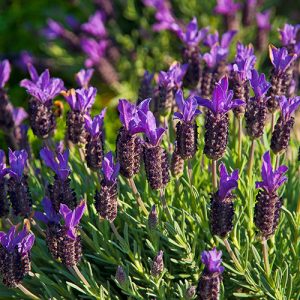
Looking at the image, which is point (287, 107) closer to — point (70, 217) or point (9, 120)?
point (70, 217)

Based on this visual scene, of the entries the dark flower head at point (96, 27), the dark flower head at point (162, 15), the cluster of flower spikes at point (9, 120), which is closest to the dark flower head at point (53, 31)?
the dark flower head at point (96, 27)

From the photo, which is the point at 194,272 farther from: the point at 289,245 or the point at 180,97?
the point at 180,97

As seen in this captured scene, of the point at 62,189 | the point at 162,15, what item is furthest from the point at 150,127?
the point at 162,15

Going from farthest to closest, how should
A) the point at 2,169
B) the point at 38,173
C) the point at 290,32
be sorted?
the point at 38,173, the point at 290,32, the point at 2,169

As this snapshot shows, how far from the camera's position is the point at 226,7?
3783mm

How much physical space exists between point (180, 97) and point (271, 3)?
305 centimetres

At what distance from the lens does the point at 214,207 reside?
5.32 feet

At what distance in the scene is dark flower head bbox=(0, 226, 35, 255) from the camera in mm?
1628

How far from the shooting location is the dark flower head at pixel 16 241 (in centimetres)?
163

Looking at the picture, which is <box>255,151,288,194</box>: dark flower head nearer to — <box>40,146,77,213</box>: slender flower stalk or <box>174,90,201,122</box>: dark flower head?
<box>174,90,201,122</box>: dark flower head

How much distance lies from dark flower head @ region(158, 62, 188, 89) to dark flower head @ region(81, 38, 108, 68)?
1663 mm

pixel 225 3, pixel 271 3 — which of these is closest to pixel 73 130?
pixel 225 3

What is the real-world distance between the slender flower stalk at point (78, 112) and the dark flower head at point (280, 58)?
24.1 inches

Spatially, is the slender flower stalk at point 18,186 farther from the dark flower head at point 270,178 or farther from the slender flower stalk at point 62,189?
the dark flower head at point 270,178
